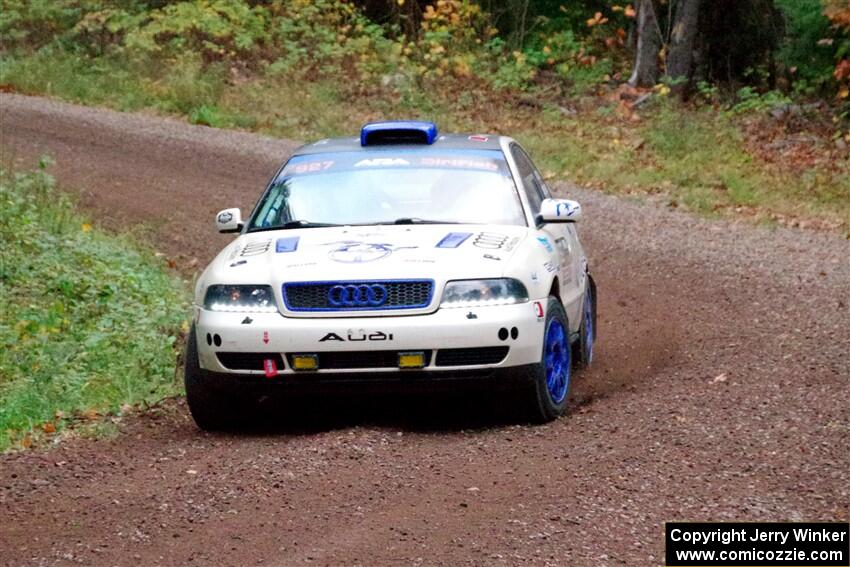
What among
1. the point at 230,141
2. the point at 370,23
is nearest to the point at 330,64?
the point at 370,23

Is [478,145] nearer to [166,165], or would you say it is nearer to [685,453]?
[685,453]

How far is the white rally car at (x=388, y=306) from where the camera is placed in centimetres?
714

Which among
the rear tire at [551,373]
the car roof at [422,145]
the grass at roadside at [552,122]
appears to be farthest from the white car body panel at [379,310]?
the grass at roadside at [552,122]

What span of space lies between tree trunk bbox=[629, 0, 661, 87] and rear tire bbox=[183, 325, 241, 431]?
723 inches

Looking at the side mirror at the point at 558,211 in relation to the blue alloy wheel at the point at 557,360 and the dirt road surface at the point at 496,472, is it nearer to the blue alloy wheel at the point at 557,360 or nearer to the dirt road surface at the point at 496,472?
the blue alloy wheel at the point at 557,360

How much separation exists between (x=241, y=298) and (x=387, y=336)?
0.87 metres

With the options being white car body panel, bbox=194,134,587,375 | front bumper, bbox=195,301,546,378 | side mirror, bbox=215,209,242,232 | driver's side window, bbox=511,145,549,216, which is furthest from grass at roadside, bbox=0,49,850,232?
front bumper, bbox=195,301,546,378

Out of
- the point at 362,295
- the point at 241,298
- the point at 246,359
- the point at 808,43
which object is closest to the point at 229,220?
the point at 241,298

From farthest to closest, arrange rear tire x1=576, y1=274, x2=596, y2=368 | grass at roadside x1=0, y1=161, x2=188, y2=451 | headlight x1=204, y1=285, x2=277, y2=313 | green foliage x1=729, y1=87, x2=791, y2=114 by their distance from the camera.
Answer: green foliage x1=729, y1=87, x2=791, y2=114, rear tire x1=576, y1=274, x2=596, y2=368, grass at roadside x1=0, y1=161, x2=188, y2=451, headlight x1=204, y1=285, x2=277, y2=313

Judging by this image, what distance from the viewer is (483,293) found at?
23.7 ft

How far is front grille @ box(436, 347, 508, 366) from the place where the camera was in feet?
23.5

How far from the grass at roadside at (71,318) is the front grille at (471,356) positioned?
2.49 meters

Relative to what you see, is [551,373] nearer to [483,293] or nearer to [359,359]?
[483,293]

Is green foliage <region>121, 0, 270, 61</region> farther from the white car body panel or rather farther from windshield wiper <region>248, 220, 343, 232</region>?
the white car body panel
